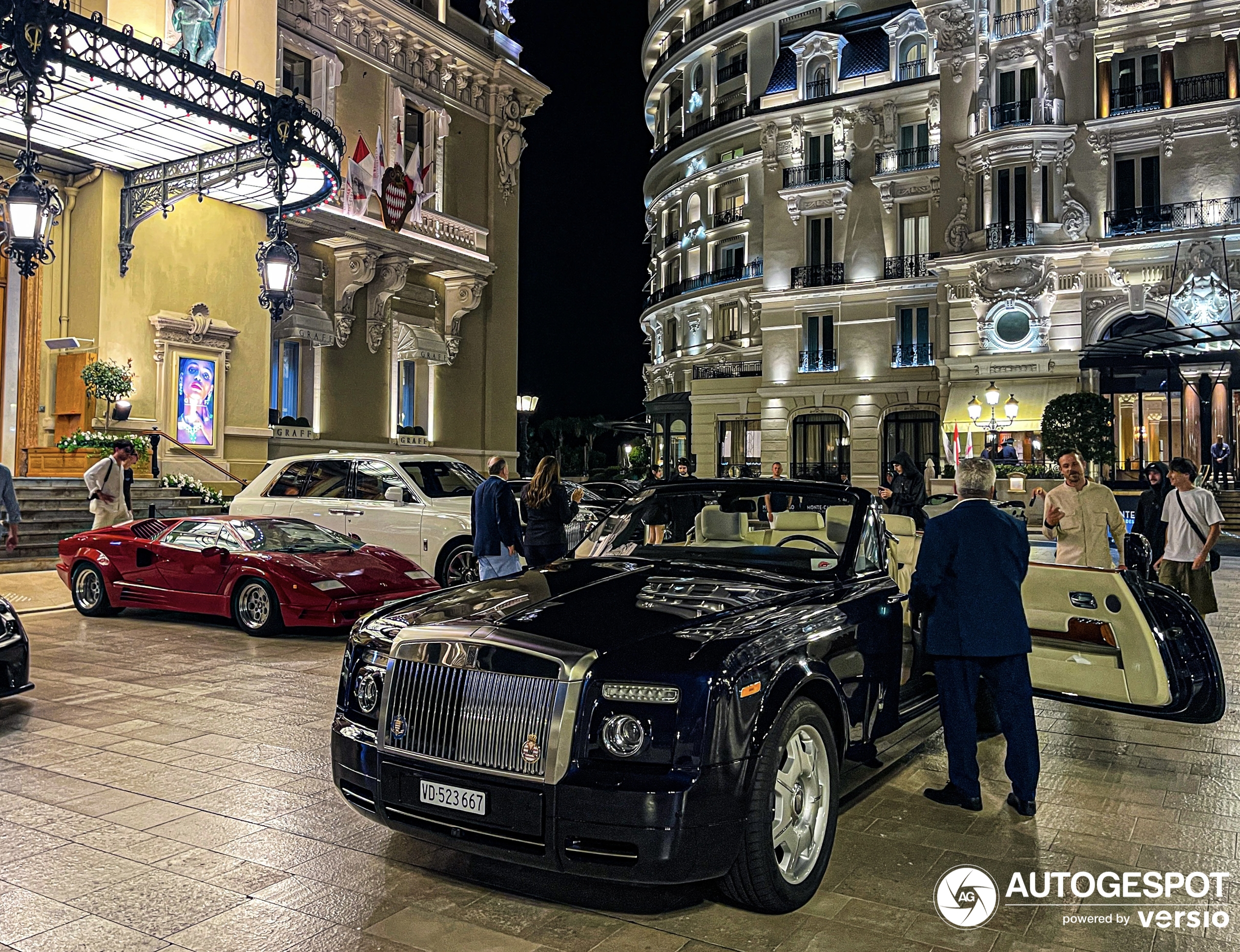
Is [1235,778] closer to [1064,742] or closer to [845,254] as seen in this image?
[1064,742]

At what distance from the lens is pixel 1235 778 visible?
5.65 metres

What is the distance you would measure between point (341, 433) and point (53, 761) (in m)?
21.2

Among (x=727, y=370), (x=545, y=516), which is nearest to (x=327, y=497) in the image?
(x=545, y=516)

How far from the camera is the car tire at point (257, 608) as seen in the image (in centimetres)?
996

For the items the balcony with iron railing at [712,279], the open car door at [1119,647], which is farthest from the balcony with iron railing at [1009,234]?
the open car door at [1119,647]

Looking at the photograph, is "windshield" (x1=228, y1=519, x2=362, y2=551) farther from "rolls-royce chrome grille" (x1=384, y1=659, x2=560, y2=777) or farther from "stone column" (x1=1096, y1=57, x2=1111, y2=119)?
"stone column" (x1=1096, y1=57, x2=1111, y2=119)

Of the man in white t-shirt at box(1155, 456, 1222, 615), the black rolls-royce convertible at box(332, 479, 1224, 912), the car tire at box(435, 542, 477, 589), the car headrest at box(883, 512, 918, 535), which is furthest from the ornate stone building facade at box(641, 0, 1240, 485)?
the black rolls-royce convertible at box(332, 479, 1224, 912)

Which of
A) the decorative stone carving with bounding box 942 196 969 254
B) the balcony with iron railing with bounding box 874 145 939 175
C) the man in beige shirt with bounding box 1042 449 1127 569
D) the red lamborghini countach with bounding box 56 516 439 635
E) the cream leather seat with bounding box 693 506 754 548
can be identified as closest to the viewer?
the cream leather seat with bounding box 693 506 754 548

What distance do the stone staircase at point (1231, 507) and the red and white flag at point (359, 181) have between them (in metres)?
24.2

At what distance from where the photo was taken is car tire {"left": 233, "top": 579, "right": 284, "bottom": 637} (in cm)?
996

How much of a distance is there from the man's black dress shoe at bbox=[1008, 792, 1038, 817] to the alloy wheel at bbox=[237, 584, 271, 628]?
25.2 ft

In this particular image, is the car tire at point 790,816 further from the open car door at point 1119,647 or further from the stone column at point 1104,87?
the stone column at point 1104,87

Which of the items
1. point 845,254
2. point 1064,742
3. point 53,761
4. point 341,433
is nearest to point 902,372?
point 845,254

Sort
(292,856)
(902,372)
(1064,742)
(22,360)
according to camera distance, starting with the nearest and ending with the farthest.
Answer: (292,856), (1064,742), (22,360), (902,372)
